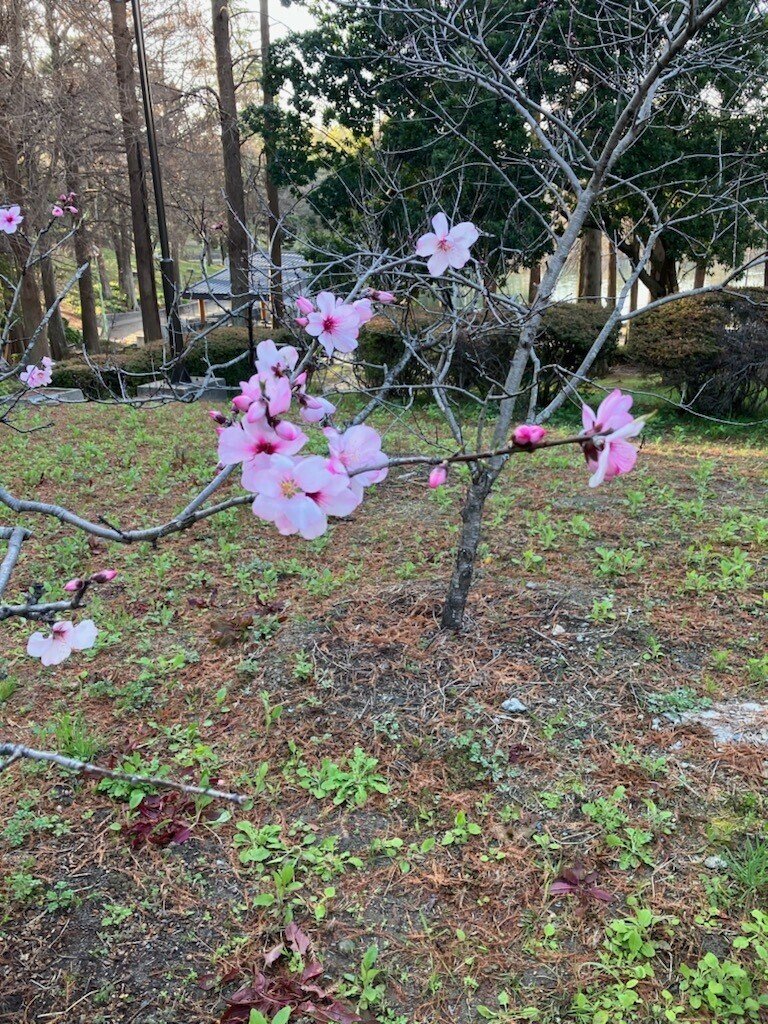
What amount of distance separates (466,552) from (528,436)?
1760 millimetres

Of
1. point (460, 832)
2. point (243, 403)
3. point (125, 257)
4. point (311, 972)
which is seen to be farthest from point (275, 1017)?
point (125, 257)

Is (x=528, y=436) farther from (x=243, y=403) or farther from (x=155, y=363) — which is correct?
(x=155, y=363)

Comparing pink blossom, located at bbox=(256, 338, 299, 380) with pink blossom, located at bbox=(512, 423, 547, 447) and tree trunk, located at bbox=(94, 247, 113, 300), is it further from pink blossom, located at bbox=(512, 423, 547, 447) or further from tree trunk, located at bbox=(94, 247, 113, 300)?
tree trunk, located at bbox=(94, 247, 113, 300)

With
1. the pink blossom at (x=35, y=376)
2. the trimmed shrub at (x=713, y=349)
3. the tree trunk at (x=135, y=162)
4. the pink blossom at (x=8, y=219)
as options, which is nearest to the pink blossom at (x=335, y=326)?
the pink blossom at (x=8, y=219)

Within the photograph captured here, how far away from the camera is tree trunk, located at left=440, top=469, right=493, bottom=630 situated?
2.38 m

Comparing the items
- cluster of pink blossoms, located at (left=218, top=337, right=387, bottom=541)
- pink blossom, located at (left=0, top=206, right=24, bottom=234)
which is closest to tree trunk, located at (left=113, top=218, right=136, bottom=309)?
pink blossom, located at (left=0, top=206, right=24, bottom=234)

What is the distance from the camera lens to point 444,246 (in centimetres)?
162

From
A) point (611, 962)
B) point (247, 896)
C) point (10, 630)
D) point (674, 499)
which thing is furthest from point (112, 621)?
point (674, 499)

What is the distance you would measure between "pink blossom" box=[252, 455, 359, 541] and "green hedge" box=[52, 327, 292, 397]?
7.75m

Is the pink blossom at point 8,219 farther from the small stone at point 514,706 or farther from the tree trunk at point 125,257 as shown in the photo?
the tree trunk at point 125,257

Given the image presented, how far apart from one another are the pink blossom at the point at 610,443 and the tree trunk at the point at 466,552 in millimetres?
1373

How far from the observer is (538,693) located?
2.35 metres

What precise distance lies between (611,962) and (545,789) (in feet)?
1.63

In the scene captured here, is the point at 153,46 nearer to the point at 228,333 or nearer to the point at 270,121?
the point at 270,121
